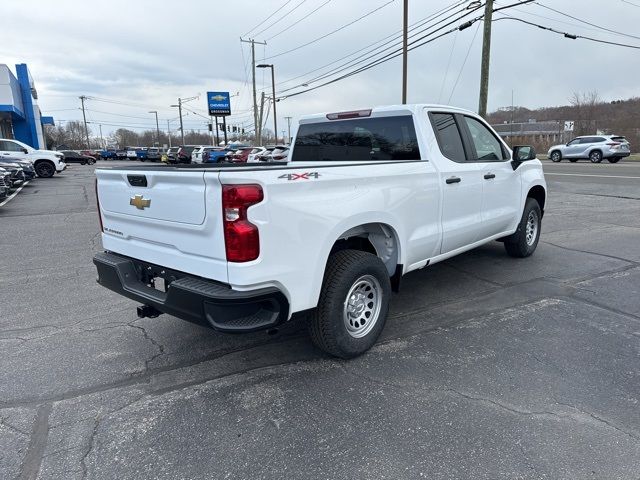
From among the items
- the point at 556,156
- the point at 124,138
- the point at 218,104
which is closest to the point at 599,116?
the point at 556,156

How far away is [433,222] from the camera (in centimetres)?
436

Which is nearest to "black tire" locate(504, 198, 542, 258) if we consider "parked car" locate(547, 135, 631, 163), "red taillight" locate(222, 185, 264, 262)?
"red taillight" locate(222, 185, 264, 262)

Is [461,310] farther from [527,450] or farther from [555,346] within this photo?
[527,450]

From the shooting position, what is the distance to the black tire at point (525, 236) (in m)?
6.32

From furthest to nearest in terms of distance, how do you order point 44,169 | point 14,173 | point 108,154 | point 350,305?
point 108,154
point 44,169
point 14,173
point 350,305

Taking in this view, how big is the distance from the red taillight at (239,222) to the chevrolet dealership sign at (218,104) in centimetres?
7335

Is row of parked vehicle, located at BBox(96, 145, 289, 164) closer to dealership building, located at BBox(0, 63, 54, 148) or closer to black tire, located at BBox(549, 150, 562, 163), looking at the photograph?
dealership building, located at BBox(0, 63, 54, 148)

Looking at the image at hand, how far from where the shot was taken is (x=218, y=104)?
235 feet

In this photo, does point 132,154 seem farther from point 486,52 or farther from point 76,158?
point 486,52

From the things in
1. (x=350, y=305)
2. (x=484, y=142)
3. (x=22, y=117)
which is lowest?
(x=350, y=305)

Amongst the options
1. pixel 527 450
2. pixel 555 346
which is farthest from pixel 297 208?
pixel 555 346

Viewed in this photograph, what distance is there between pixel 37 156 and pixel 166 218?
25.1 meters

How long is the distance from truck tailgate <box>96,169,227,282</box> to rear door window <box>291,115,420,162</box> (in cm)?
225

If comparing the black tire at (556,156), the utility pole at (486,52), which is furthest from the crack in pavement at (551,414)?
the black tire at (556,156)
